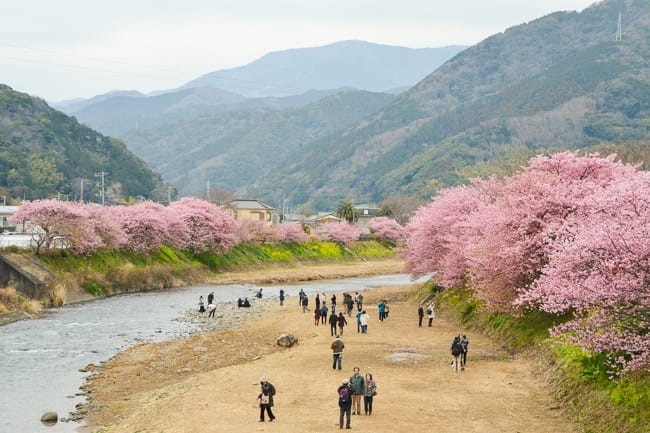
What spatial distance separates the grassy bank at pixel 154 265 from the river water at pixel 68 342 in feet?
8.96

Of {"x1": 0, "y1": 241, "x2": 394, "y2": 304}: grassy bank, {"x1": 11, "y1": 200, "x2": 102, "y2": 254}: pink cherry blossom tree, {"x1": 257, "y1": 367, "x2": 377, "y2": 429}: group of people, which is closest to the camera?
{"x1": 257, "y1": 367, "x2": 377, "y2": 429}: group of people

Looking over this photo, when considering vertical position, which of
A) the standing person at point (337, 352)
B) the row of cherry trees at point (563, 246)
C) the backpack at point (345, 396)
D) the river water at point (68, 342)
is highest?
the row of cherry trees at point (563, 246)

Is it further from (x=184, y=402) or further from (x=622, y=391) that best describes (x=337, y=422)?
(x=622, y=391)

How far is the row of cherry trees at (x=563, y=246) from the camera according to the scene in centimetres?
1956

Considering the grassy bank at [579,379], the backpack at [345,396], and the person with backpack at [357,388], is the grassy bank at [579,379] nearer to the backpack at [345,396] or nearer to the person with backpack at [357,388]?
the person with backpack at [357,388]

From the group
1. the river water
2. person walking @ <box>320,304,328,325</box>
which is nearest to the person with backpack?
the river water

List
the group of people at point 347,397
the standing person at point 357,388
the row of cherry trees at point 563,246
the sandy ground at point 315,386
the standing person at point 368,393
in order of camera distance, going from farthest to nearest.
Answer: the standing person at point 368,393
the standing person at point 357,388
the sandy ground at point 315,386
the group of people at point 347,397
the row of cherry trees at point 563,246

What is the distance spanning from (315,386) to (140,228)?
67088 millimetres

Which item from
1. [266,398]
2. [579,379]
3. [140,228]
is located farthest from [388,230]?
[266,398]

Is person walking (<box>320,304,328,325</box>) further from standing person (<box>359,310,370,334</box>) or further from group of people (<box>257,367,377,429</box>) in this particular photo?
group of people (<box>257,367,377,429</box>)

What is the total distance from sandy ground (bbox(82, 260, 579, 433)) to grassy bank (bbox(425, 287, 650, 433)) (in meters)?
0.73

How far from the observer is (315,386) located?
3025 cm

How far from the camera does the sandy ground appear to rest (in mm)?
24609

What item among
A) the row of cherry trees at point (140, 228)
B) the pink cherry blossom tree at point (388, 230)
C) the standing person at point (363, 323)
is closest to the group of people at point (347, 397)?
the standing person at point (363, 323)
